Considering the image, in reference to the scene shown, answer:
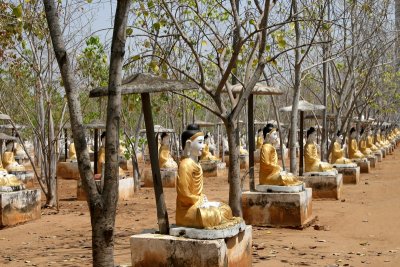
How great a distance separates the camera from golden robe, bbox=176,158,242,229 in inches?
301

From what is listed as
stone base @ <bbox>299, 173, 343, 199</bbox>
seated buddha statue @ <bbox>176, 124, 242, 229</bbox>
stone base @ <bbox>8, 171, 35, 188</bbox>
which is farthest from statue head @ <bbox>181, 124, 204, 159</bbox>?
stone base @ <bbox>8, 171, 35, 188</bbox>

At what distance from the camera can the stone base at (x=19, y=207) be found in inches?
500

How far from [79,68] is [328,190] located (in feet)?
25.7

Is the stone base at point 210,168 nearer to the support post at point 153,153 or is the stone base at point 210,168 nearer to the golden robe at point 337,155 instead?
the golden robe at point 337,155

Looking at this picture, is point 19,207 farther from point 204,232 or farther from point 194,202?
point 204,232

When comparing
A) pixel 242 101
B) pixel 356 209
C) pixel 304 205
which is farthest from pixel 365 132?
pixel 242 101

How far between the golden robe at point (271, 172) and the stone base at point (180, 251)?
480cm

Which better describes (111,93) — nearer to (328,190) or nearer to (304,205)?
(304,205)

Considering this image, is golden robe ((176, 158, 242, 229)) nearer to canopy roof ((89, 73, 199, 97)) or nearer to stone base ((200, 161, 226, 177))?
canopy roof ((89, 73, 199, 97))

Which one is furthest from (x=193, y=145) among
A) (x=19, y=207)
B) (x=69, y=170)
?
(x=69, y=170)

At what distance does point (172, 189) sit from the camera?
20500mm

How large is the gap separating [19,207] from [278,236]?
5624mm

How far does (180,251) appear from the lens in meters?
7.34

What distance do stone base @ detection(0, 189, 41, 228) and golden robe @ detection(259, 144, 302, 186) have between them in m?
5.10
